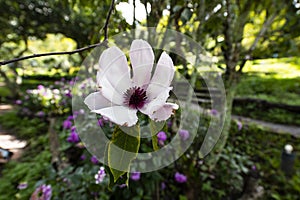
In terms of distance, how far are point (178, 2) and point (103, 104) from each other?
629 millimetres

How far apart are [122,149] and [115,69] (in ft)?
0.38

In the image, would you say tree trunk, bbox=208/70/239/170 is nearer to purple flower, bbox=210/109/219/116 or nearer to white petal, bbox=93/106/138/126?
purple flower, bbox=210/109/219/116

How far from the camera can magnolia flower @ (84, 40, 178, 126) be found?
0.27 metres

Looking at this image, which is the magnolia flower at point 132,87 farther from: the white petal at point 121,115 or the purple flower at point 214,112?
the purple flower at point 214,112

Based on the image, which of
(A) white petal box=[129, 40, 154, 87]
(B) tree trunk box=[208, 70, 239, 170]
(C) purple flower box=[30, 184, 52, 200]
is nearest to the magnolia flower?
(A) white petal box=[129, 40, 154, 87]

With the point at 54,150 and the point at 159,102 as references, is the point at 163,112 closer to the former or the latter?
the point at 159,102

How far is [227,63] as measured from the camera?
1446mm

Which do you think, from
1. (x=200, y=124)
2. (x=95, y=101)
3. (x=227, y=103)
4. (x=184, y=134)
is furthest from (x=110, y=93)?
(x=200, y=124)

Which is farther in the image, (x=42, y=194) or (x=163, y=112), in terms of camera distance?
(x=42, y=194)

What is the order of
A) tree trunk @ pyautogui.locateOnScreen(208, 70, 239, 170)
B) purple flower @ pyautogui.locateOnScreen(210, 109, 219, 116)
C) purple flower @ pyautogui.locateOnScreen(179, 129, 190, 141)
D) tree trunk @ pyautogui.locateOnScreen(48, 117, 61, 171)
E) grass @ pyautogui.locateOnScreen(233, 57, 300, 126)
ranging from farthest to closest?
grass @ pyautogui.locateOnScreen(233, 57, 300, 126) → tree trunk @ pyautogui.locateOnScreen(48, 117, 61, 171) → purple flower @ pyautogui.locateOnScreen(210, 109, 219, 116) → tree trunk @ pyautogui.locateOnScreen(208, 70, 239, 170) → purple flower @ pyautogui.locateOnScreen(179, 129, 190, 141)

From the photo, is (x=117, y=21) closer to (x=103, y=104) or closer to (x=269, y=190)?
(x=103, y=104)

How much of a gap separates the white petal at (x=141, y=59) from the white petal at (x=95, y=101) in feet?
0.20

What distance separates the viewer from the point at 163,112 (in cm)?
28

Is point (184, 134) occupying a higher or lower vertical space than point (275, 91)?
lower
